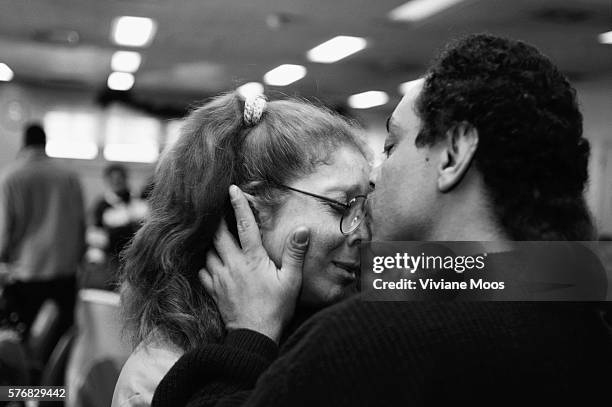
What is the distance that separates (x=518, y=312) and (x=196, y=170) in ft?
2.07

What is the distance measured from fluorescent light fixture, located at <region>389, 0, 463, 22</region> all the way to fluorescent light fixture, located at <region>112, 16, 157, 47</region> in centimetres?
200

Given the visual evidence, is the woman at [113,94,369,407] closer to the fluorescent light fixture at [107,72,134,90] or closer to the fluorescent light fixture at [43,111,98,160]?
the fluorescent light fixture at [107,72,134,90]

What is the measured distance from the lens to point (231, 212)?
1196mm

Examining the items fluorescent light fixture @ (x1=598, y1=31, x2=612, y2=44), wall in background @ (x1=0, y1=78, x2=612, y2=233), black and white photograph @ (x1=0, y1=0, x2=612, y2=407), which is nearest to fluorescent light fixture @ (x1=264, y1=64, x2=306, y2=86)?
wall in background @ (x1=0, y1=78, x2=612, y2=233)

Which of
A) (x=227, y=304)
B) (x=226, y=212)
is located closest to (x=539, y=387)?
(x=227, y=304)

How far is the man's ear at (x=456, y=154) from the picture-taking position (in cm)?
80

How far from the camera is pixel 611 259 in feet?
2.98

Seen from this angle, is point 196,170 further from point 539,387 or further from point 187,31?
point 187,31

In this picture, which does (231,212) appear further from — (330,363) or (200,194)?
(330,363)

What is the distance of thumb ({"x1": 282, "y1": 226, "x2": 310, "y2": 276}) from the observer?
1.11m

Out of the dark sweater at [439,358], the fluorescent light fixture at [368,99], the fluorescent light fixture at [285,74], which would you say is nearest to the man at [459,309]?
the dark sweater at [439,358]

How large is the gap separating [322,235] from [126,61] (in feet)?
22.5

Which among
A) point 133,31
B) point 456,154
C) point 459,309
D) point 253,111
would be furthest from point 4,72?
point 459,309

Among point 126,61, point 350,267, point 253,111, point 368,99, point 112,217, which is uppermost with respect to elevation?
point 126,61
